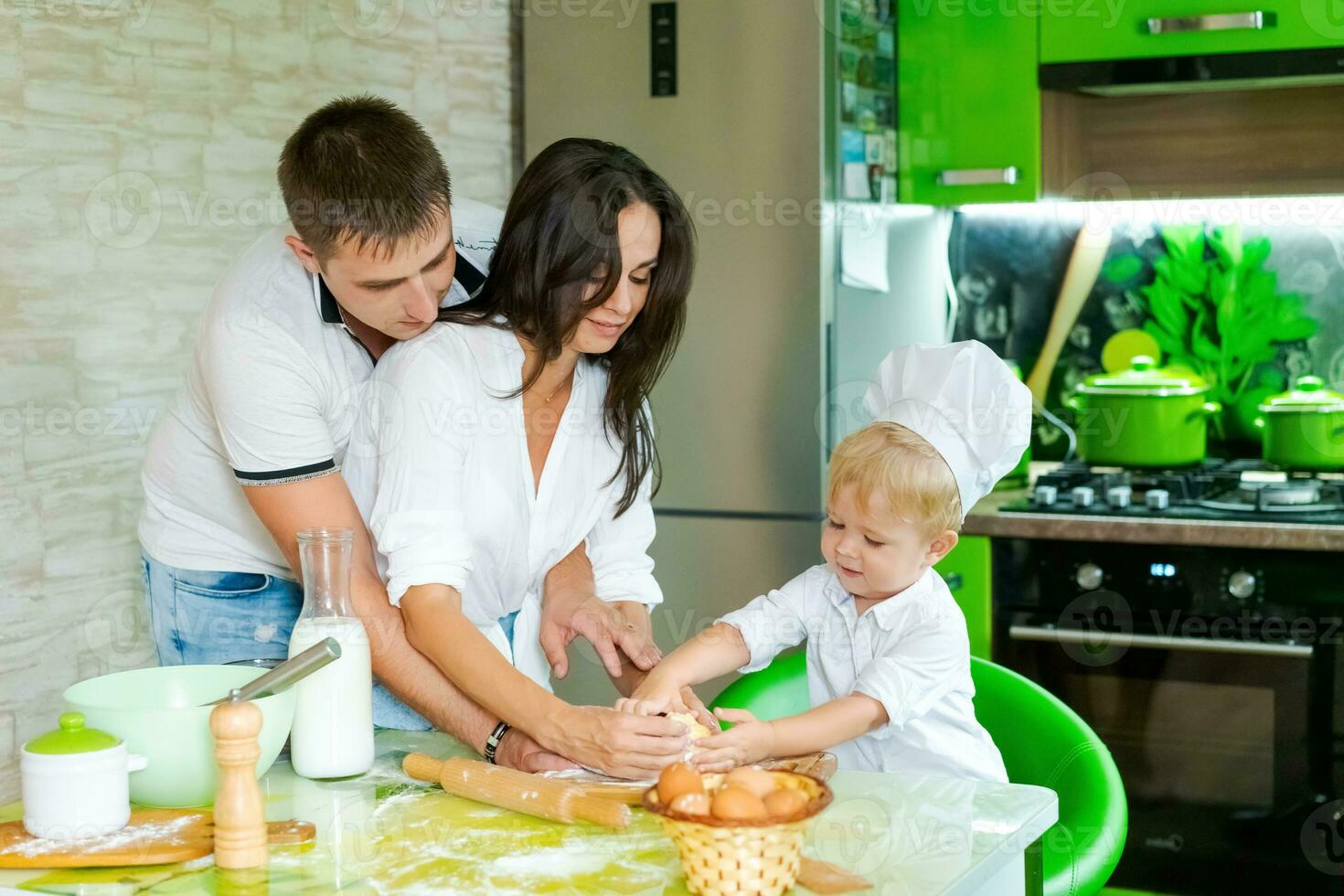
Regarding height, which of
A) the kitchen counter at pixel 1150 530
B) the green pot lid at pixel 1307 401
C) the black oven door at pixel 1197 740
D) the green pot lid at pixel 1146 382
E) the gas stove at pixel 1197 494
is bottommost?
the black oven door at pixel 1197 740

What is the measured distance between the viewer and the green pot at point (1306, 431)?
9.32 feet

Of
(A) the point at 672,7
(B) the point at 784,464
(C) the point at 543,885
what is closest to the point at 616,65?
(A) the point at 672,7

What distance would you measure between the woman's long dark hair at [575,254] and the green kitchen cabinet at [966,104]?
1349 mm

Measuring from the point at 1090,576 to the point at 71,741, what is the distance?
191 centimetres

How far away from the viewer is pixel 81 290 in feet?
7.27

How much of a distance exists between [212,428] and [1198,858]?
1888mm

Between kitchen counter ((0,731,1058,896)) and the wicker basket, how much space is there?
0.16ft

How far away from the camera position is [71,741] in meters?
1.24

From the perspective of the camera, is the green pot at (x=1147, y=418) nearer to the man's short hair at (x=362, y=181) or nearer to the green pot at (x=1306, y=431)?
the green pot at (x=1306, y=431)

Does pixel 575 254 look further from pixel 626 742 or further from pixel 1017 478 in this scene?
pixel 1017 478

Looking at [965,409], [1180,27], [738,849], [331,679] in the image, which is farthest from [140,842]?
[1180,27]

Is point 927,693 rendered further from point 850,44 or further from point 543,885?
point 850,44

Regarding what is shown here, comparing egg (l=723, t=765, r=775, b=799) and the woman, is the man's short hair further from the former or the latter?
egg (l=723, t=765, r=775, b=799)

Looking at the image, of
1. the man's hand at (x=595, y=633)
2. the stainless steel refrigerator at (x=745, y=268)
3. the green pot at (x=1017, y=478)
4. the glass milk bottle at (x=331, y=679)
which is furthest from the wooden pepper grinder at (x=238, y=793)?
the green pot at (x=1017, y=478)
